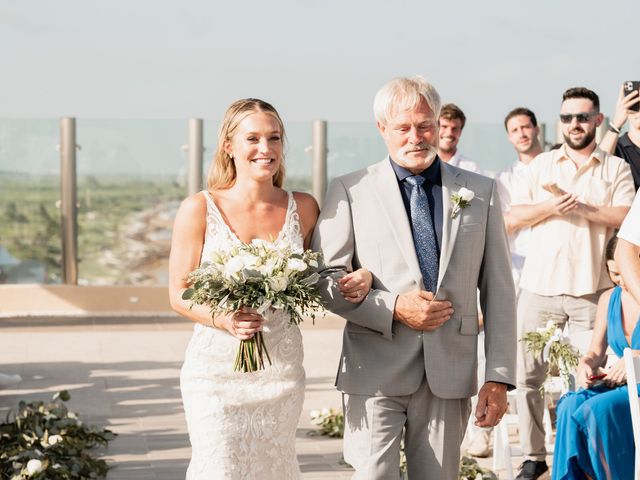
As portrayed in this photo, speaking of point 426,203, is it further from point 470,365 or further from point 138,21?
point 138,21

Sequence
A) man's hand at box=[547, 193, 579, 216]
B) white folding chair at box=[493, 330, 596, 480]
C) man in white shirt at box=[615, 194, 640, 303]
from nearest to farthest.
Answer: man in white shirt at box=[615, 194, 640, 303] → white folding chair at box=[493, 330, 596, 480] → man's hand at box=[547, 193, 579, 216]

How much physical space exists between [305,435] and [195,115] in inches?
375

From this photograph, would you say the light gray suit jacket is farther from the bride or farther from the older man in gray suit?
the bride

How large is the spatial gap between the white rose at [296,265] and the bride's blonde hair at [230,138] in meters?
0.78

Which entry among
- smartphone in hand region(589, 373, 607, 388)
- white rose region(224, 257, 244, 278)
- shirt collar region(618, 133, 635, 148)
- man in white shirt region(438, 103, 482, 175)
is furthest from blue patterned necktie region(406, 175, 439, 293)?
man in white shirt region(438, 103, 482, 175)

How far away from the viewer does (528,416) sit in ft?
25.8

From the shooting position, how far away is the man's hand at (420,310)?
195 inches

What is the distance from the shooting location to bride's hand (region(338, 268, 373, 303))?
4.93 meters

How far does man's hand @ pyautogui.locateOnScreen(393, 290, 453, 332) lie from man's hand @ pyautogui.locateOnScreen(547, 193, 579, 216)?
2.97m

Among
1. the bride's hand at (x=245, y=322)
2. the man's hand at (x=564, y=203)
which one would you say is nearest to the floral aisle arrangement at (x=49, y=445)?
the bride's hand at (x=245, y=322)

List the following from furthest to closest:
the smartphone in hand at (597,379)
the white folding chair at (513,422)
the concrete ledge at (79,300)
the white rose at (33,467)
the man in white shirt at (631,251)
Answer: the concrete ledge at (79,300) → the white folding chair at (513,422) → the white rose at (33,467) → the smartphone in hand at (597,379) → the man in white shirt at (631,251)

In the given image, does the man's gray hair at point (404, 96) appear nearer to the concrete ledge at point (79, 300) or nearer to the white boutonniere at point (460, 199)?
the white boutonniere at point (460, 199)

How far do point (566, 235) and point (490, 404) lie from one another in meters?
3.15

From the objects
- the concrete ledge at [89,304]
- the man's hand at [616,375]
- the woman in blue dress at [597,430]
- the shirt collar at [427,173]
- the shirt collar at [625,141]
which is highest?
the shirt collar at [625,141]
